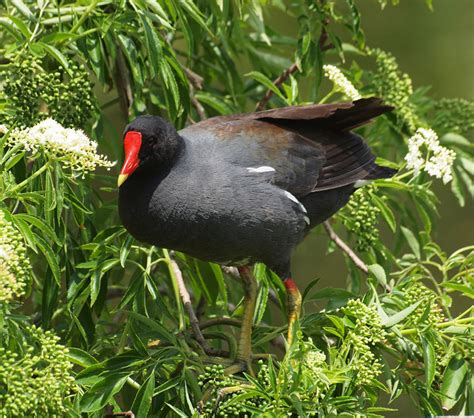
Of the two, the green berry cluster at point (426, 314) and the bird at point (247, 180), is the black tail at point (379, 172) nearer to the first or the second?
the bird at point (247, 180)

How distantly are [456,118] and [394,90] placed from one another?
322 millimetres

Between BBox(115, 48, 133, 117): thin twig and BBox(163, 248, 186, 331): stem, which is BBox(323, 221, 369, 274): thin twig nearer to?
BBox(163, 248, 186, 331): stem

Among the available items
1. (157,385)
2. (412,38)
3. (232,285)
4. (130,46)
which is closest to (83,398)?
(157,385)

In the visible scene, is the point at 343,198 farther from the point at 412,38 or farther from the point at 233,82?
the point at 412,38

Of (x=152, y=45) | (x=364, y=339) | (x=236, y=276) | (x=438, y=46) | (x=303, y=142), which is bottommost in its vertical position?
(x=236, y=276)

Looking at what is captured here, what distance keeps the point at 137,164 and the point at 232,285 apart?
38.3 inches

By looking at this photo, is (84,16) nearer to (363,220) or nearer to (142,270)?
(142,270)

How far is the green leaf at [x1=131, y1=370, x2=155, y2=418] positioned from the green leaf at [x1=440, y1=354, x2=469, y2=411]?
784mm

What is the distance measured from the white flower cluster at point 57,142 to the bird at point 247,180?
1.36 feet

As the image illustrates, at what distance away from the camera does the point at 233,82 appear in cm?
376

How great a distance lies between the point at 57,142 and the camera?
240 centimetres

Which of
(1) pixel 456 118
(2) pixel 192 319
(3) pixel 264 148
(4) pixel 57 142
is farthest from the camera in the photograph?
(1) pixel 456 118

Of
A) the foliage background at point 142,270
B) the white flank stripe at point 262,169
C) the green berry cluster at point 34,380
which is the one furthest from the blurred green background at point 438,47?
the green berry cluster at point 34,380

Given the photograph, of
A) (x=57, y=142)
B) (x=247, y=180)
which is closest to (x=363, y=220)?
(x=247, y=180)
